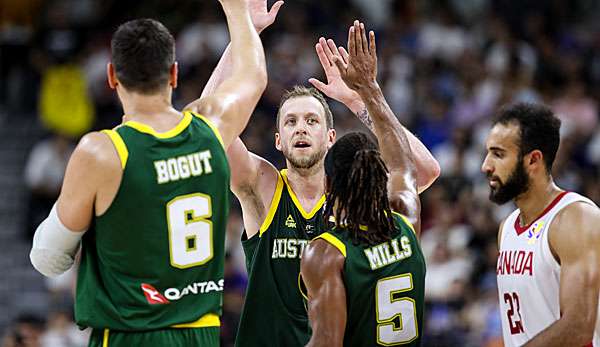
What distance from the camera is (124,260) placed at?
15.1 feet

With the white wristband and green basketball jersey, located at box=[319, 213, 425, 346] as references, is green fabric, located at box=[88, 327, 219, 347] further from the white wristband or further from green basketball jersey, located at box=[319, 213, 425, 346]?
green basketball jersey, located at box=[319, 213, 425, 346]

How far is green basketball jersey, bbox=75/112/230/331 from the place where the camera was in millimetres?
4578

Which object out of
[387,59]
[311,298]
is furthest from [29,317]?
[311,298]

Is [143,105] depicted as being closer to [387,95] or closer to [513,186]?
[513,186]

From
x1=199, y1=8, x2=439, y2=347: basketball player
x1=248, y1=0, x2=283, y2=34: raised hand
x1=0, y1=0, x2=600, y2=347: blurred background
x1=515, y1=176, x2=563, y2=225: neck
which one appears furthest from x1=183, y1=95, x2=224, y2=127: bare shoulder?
x1=0, y1=0, x2=600, y2=347: blurred background

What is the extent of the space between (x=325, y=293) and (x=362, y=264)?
252mm

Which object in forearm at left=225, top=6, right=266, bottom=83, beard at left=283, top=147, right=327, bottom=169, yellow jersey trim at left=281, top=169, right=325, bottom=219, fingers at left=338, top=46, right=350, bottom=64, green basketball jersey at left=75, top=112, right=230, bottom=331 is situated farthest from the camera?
beard at left=283, top=147, right=327, bottom=169

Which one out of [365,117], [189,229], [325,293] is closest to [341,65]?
[365,117]

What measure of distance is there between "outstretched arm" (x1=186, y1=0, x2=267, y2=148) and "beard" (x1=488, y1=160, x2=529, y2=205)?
1.53m

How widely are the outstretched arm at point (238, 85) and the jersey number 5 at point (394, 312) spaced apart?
41.6 inches

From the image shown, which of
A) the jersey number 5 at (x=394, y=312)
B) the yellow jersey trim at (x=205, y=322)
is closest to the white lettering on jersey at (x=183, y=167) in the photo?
the yellow jersey trim at (x=205, y=322)

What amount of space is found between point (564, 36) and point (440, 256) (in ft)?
16.6

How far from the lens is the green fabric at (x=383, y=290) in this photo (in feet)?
16.6

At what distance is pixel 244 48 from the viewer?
203 inches
